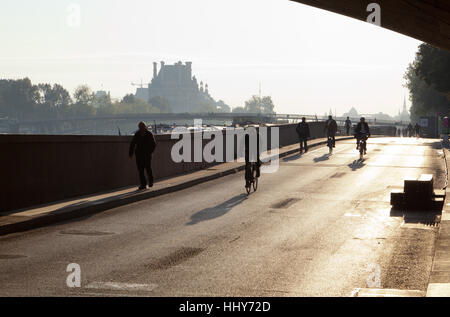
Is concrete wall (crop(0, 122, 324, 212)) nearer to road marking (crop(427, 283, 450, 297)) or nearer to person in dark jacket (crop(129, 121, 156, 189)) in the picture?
person in dark jacket (crop(129, 121, 156, 189))

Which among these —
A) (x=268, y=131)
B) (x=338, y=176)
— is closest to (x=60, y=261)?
(x=338, y=176)

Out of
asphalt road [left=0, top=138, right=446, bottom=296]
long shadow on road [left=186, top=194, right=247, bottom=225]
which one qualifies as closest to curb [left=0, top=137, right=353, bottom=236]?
asphalt road [left=0, top=138, right=446, bottom=296]

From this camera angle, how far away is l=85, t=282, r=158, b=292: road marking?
9281 millimetres

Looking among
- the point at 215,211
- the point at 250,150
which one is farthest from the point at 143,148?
the point at 215,211

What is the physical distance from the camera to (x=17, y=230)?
48.0 feet

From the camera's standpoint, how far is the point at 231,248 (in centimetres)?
1263

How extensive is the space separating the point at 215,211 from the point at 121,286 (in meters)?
8.54

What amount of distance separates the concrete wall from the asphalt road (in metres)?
1.75

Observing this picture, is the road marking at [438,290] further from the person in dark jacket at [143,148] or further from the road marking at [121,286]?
the person in dark jacket at [143,148]

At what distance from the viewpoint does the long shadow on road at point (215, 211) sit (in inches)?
656

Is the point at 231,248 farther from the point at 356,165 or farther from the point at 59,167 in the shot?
the point at 356,165

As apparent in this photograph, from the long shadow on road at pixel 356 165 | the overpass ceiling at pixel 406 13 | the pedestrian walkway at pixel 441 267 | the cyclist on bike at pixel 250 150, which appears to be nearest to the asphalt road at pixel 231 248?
the pedestrian walkway at pixel 441 267

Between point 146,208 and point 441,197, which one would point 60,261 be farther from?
point 441,197
